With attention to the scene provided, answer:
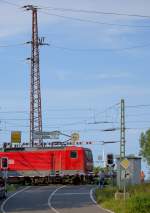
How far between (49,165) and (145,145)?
53.3 m

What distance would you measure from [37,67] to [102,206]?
3544 cm

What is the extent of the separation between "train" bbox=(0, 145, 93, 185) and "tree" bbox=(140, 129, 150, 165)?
48.6 meters

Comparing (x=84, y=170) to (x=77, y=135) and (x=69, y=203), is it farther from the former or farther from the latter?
(x=69, y=203)

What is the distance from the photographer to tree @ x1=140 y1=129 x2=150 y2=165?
11806 centimetres

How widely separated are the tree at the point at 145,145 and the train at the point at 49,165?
159 feet

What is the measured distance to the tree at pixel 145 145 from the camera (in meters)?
118

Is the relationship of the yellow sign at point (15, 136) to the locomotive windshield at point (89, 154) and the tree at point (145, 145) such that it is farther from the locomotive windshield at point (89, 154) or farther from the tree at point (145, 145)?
the tree at point (145, 145)

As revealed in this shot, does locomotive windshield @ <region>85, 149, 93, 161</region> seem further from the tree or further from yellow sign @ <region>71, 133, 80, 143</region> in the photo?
the tree

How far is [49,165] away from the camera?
69250 millimetres

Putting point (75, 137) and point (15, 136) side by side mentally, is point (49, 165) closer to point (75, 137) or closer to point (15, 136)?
point (75, 137)

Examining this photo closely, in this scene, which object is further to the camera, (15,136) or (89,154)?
(15,136)

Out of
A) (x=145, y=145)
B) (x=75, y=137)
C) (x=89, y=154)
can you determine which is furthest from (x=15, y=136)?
(x=145, y=145)

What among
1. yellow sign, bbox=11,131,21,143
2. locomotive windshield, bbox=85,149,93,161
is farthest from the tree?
locomotive windshield, bbox=85,149,93,161

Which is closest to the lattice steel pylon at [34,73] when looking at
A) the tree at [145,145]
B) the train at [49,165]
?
the train at [49,165]
